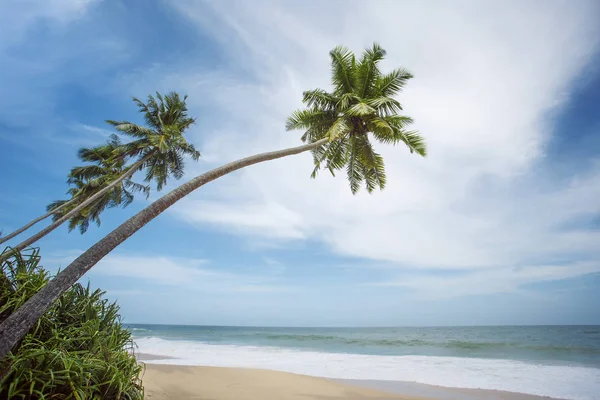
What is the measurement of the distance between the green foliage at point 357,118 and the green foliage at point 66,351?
289 inches

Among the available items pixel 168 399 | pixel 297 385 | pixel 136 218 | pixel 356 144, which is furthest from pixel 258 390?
pixel 356 144

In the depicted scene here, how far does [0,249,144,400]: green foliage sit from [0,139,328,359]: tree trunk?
0.28m

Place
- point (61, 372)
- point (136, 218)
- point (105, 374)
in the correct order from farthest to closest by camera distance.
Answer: point (136, 218) → point (105, 374) → point (61, 372)

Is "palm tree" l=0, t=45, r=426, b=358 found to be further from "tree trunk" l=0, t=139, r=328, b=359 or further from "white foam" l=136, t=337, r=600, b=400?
"white foam" l=136, t=337, r=600, b=400

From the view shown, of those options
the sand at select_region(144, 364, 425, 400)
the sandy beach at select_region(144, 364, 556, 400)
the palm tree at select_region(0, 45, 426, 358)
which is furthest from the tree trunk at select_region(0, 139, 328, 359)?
the sandy beach at select_region(144, 364, 556, 400)

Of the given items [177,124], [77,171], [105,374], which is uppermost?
[177,124]

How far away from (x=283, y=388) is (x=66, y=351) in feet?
21.2

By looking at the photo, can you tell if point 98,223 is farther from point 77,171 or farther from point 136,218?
point 136,218

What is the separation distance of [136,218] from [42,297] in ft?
5.56

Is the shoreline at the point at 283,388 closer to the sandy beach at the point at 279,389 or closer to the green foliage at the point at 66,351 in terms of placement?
the sandy beach at the point at 279,389

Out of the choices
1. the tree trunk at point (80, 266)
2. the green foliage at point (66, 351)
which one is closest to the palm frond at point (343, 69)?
the tree trunk at point (80, 266)

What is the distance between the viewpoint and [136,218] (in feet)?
17.4

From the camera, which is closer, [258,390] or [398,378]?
[258,390]

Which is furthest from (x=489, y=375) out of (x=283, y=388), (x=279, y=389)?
(x=279, y=389)
